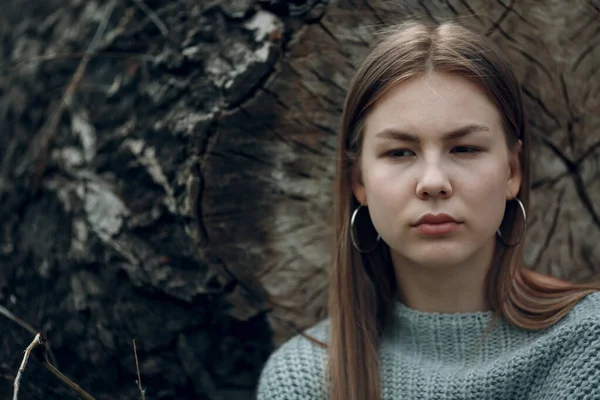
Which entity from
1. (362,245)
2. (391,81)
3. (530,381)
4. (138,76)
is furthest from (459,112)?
(138,76)

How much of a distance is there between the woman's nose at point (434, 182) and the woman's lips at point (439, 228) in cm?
6

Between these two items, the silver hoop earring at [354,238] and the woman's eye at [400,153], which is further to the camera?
the silver hoop earring at [354,238]

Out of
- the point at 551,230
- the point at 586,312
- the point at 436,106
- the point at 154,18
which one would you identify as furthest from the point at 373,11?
the point at 586,312

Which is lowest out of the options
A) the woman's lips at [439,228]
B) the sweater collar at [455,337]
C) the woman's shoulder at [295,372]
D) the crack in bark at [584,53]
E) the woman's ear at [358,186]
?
the woman's shoulder at [295,372]

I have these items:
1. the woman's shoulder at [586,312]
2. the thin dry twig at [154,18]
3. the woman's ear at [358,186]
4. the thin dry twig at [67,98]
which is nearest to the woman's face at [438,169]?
the woman's ear at [358,186]

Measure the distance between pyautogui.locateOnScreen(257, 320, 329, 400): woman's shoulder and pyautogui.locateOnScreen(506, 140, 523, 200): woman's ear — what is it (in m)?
0.62

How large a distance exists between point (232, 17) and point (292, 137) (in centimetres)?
37

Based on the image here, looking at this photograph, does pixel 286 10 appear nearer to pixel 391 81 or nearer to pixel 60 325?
pixel 391 81

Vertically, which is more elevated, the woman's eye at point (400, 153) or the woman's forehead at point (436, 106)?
the woman's forehead at point (436, 106)

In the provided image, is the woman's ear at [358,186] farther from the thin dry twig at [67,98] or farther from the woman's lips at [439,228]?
the thin dry twig at [67,98]

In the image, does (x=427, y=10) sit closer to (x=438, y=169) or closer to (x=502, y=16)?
(x=502, y=16)

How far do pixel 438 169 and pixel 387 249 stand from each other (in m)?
0.44

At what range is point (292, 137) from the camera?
6.81 ft

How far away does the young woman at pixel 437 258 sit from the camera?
168 centimetres
